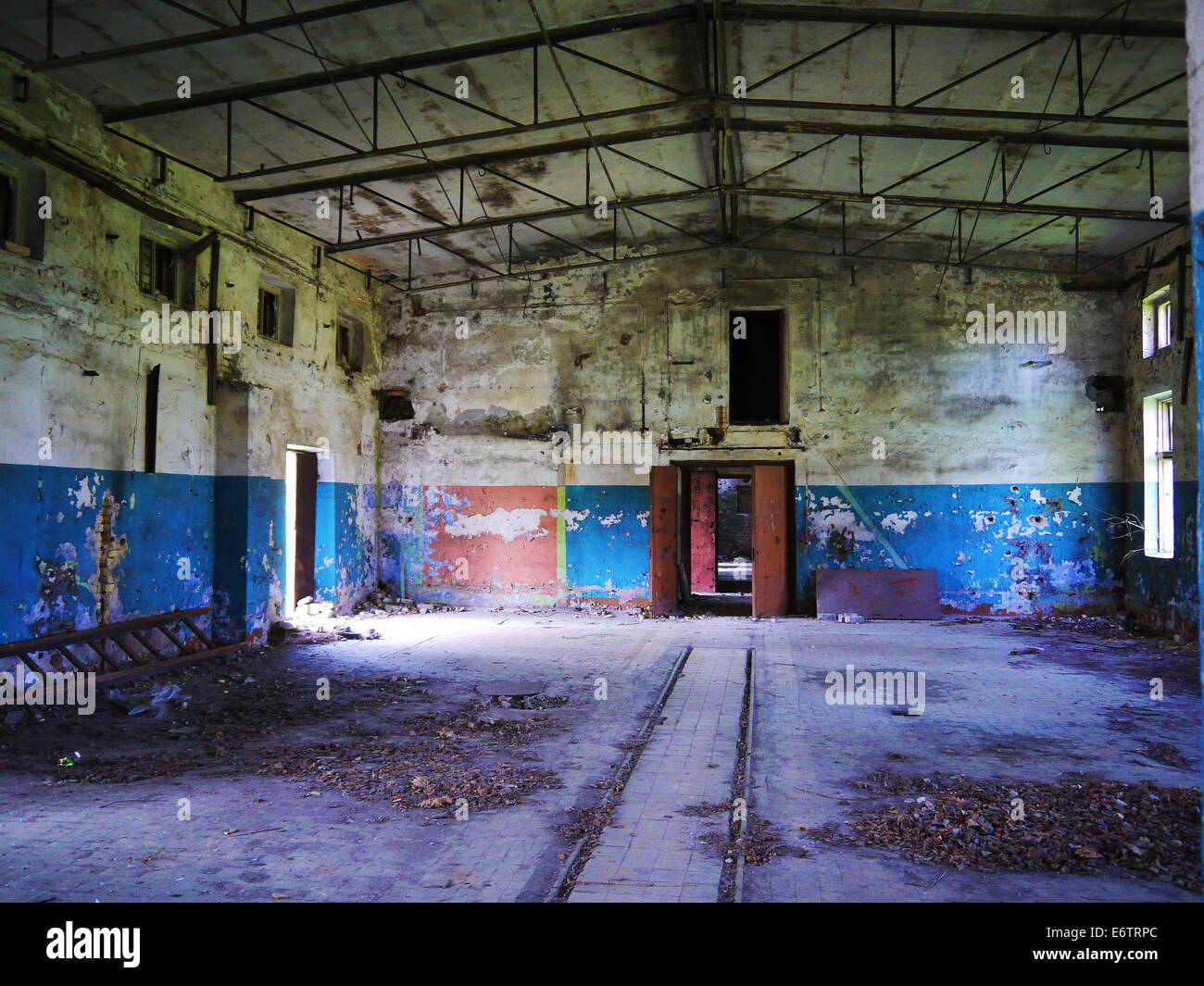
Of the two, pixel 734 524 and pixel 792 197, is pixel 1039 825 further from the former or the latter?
pixel 734 524

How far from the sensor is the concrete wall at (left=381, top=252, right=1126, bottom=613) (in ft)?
38.1

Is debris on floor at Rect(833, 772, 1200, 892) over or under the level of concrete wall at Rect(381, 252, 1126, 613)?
under

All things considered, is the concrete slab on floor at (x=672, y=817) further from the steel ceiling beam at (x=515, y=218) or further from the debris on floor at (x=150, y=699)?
the steel ceiling beam at (x=515, y=218)

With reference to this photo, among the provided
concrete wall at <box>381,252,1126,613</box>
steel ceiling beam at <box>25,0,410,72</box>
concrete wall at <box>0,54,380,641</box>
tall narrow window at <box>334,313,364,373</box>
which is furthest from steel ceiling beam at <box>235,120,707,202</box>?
concrete wall at <box>381,252,1126,613</box>

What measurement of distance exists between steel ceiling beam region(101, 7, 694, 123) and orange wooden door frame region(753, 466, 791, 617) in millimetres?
6888

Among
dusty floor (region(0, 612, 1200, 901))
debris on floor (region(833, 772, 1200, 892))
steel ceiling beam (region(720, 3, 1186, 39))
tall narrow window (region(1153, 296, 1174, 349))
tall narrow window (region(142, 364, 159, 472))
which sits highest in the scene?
steel ceiling beam (region(720, 3, 1186, 39))

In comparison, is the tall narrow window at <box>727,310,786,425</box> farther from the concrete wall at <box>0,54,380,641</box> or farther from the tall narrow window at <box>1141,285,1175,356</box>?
the concrete wall at <box>0,54,380,641</box>

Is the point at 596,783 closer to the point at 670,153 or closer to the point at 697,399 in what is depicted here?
the point at 670,153

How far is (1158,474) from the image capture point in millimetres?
10836

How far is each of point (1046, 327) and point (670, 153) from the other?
20.9 feet

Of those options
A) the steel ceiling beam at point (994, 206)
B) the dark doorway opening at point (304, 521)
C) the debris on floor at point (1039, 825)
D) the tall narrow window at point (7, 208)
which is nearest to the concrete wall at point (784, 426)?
the dark doorway opening at point (304, 521)

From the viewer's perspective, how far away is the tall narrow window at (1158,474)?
34.8 feet

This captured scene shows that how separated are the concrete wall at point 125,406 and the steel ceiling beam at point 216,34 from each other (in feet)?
2.56
